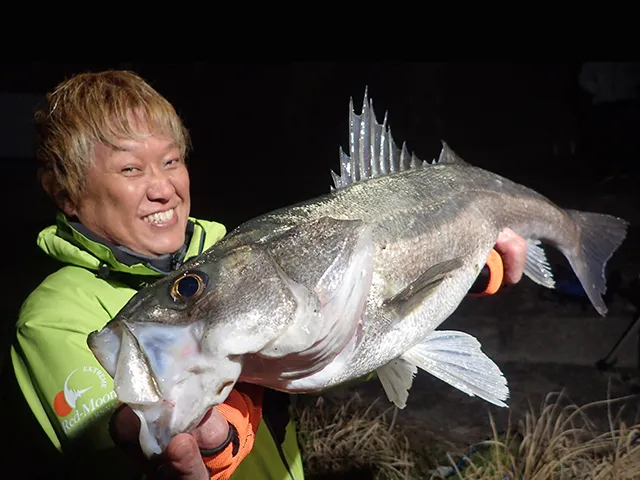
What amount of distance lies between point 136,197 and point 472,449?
8.53ft

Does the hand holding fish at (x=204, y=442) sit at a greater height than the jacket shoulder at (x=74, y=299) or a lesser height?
lesser

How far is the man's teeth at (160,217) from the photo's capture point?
187 cm

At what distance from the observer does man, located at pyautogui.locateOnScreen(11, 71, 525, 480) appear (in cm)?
145

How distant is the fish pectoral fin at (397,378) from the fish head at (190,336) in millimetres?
488

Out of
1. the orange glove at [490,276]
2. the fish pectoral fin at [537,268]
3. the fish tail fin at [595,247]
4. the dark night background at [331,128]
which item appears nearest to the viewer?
the orange glove at [490,276]

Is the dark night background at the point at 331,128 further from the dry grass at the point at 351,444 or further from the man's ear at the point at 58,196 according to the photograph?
the man's ear at the point at 58,196

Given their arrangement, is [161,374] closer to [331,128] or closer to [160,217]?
[160,217]

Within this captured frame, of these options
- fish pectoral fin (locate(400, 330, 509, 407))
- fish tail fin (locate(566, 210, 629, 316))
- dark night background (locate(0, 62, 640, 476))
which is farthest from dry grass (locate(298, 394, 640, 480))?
dark night background (locate(0, 62, 640, 476))

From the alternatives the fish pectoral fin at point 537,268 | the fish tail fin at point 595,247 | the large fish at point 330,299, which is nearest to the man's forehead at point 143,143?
the large fish at point 330,299

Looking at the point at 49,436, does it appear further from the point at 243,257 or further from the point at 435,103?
the point at 435,103

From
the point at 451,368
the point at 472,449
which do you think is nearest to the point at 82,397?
the point at 451,368

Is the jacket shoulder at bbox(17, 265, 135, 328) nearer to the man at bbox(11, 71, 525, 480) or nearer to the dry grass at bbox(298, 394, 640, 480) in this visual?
the man at bbox(11, 71, 525, 480)

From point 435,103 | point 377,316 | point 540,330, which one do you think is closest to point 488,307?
point 540,330

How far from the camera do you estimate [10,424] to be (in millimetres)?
1859
